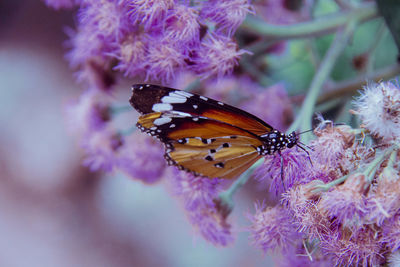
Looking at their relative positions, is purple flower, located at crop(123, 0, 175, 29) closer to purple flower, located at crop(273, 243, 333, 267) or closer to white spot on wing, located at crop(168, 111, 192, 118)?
white spot on wing, located at crop(168, 111, 192, 118)

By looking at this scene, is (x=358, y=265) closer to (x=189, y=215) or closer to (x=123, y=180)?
(x=189, y=215)

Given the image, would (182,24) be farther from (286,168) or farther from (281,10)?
(281,10)

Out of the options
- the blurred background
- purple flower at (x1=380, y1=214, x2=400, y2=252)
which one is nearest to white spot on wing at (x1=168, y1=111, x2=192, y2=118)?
purple flower at (x1=380, y1=214, x2=400, y2=252)

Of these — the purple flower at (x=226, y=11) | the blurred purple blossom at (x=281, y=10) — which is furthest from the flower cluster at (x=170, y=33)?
the blurred purple blossom at (x=281, y=10)

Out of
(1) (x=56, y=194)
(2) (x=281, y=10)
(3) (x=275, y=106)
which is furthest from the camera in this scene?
(1) (x=56, y=194)

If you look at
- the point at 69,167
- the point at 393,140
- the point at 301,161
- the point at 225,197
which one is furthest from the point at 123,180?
the point at 393,140

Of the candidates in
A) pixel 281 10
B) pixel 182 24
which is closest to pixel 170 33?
pixel 182 24

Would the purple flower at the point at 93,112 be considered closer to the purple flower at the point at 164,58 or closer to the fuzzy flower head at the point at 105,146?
the fuzzy flower head at the point at 105,146
